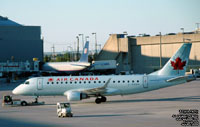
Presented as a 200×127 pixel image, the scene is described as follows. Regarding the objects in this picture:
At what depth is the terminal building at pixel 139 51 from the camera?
103 meters

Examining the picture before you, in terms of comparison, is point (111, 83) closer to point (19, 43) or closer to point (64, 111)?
point (64, 111)

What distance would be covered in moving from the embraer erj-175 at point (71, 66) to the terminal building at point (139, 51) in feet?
47.2

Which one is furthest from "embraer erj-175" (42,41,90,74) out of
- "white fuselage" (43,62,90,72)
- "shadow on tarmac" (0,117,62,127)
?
"shadow on tarmac" (0,117,62,127)

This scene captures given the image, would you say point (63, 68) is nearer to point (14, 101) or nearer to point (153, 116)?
point (14, 101)

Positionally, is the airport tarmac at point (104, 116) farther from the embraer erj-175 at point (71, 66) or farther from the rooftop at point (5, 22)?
the rooftop at point (5, 22)

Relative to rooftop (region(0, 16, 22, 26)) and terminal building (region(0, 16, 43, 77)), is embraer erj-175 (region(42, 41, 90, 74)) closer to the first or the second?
terminal building (region(0, 16, 43, 77))

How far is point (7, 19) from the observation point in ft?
421

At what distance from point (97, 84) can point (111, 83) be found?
152 cm

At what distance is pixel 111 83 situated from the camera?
4003cm

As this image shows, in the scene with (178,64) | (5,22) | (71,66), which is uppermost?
(5,22)

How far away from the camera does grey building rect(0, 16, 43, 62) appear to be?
359ft

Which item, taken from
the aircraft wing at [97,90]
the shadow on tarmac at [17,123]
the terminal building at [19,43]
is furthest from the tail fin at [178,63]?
the terminal building at [19,43]

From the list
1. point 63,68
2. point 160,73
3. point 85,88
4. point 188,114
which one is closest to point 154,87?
point 160,73

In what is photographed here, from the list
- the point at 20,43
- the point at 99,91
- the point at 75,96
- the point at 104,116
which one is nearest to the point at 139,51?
the point at 20,43
